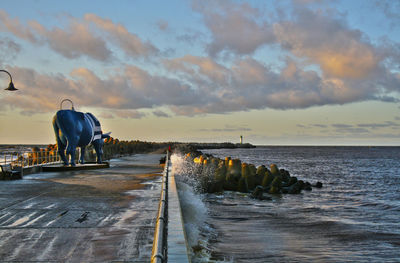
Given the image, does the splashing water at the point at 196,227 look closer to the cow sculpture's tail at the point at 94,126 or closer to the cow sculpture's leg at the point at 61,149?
the cow sculpture's leg at the point at 61,149

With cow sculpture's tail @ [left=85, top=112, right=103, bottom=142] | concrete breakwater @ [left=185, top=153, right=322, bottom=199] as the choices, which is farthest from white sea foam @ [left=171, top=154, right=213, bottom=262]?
cow sculpture's tail @ [left=85, top=112, right=103, bottom=142]

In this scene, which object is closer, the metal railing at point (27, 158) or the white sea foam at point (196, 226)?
the white sea foam at point (196, 226)

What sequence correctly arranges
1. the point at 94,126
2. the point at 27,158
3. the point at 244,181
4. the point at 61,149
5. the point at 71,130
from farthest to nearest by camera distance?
1. the point at 94,126
2. the point at 27,158
3. the point at 61,149
4. the point at 71,130
5. the point at 244,181

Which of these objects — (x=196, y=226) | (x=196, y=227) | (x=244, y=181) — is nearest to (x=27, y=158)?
(x=244, y=181)

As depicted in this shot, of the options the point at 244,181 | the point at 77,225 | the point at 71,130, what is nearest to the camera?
the point at 77,225

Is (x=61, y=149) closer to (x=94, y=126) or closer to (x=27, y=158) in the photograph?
(x=27, y=158)

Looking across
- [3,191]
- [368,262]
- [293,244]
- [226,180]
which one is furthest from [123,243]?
[226,180]

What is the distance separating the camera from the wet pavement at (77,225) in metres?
6.01

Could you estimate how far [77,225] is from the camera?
7.89 m

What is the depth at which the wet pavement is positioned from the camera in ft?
19.7

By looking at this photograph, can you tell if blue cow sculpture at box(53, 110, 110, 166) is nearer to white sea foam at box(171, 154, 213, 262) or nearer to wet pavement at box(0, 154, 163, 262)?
Result: wet pavement at box(0, 154, 163, 262)

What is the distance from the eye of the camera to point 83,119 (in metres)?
23.4

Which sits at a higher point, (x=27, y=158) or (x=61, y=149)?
(x=61, y=149)

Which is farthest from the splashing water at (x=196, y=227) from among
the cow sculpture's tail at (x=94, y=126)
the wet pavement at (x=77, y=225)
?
the cow sculpture's tail at (x=94, y=126)
